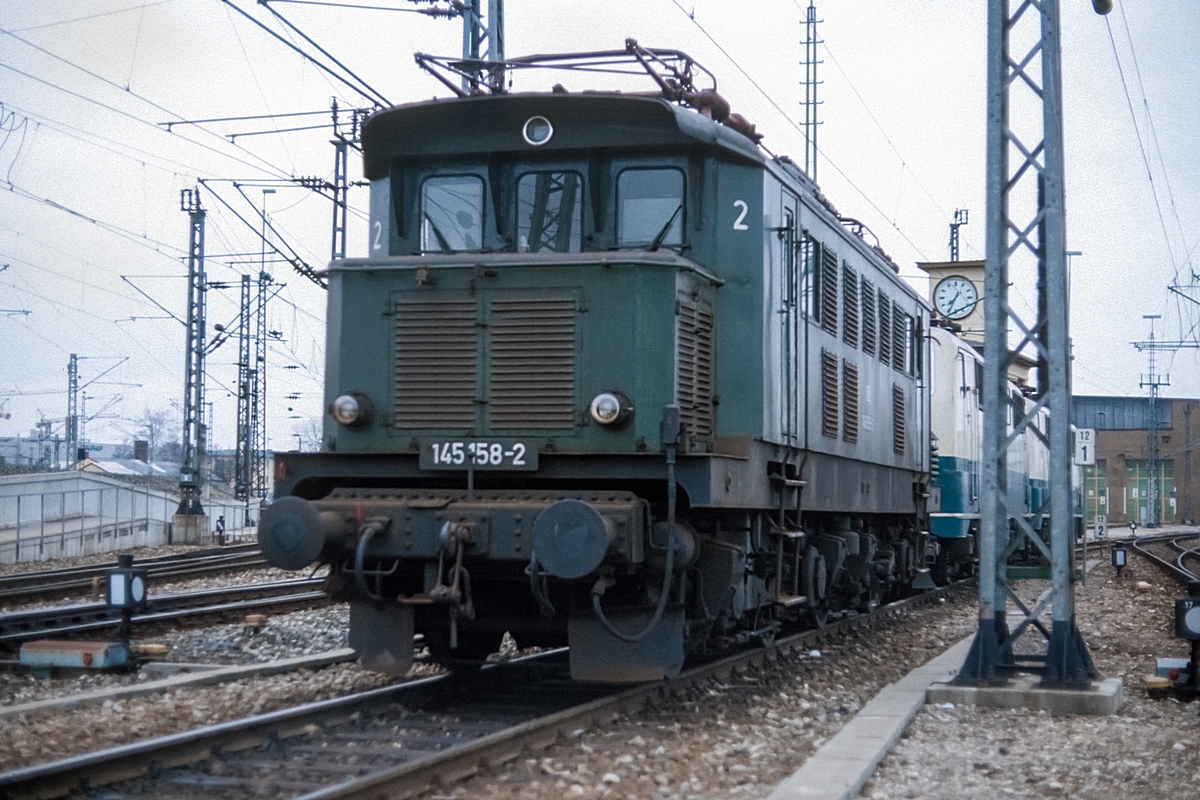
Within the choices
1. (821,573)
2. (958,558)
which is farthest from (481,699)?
(958,558)

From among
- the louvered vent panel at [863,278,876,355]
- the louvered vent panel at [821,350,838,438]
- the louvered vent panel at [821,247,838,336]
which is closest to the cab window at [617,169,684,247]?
the louvered vent panel at [821,247,838,336]

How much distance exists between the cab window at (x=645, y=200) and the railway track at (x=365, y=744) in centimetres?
310

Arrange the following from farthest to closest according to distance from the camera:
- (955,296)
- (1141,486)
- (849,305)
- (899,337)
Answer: (1141,486) < (955,296) < (899,337) < (849,305)

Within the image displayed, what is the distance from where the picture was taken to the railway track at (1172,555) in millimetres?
24859

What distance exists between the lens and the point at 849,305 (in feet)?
40.2

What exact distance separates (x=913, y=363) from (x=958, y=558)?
255 inches

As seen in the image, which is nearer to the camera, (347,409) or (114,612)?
(347,409)

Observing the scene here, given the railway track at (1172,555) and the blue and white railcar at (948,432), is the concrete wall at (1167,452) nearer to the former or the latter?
the railway track at (1172,555)

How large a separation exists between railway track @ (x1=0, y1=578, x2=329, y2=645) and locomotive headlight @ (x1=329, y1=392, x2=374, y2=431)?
2439 mm

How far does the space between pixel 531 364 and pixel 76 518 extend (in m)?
27.5

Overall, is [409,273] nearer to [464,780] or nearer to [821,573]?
[464,780]

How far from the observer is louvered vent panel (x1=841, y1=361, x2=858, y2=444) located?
11906 millimetres

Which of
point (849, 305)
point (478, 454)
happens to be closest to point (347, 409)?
point (478, 454)

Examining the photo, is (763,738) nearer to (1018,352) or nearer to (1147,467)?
(1018,352)
